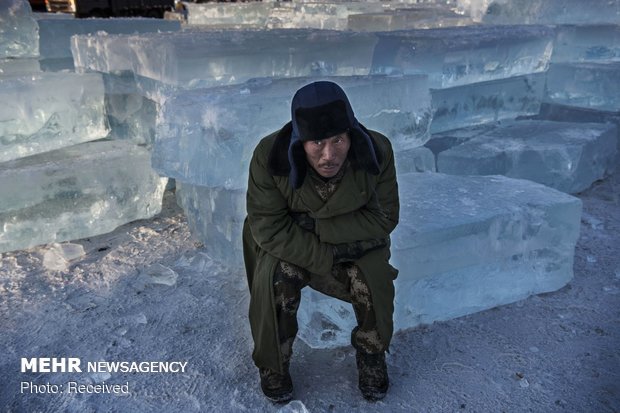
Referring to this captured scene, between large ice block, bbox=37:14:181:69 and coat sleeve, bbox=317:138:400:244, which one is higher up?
large ice block, bbox=37:14:181:69

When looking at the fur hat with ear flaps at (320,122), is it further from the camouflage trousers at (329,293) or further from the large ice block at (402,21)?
the large ice block at (402,21)

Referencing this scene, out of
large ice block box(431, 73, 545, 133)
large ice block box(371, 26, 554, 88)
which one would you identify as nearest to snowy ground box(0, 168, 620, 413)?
large ice block box(431, 73, 545, 133)

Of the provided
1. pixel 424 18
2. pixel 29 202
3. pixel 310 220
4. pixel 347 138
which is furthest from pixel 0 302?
pixel 424 18

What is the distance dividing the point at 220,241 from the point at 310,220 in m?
1.16

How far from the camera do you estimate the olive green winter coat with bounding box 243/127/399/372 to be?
158cm

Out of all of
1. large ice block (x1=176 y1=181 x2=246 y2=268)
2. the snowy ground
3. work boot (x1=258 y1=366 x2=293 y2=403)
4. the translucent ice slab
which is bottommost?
the snowy ground

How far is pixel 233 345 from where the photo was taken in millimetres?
2084

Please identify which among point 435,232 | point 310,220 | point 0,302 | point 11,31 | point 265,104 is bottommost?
point 0,302

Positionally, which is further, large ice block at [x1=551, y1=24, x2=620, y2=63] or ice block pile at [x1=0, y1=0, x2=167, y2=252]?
large ice block at [x1=551, y1=24, x2=620, y2=63]

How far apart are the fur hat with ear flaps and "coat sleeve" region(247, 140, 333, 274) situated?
9cm

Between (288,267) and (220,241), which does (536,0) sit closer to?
(220,241)

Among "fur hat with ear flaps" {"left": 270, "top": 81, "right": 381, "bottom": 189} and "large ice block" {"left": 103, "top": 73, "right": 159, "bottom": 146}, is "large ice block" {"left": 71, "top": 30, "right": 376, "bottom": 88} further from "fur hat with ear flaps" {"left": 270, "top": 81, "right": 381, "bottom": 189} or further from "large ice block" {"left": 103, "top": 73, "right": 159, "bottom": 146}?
"fur hat with ear flaps" {"left": 270, "top": 81, "right": 381, "bottom": 189}

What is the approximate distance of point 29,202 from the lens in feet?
9.43

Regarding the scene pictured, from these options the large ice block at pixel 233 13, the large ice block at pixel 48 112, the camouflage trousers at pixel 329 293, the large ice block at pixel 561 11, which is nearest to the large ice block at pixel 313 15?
the large ice block at pixel 233 13
